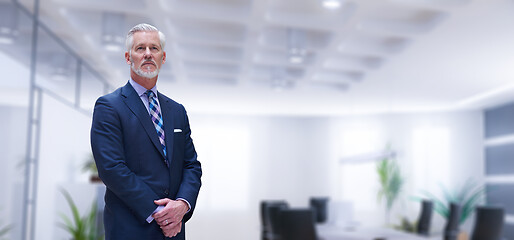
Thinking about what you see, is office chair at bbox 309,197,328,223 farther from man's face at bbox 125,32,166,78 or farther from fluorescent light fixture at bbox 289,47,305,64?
man's face at bbox 125,32,166,78

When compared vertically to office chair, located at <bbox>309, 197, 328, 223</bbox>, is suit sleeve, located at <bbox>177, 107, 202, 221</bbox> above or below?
above

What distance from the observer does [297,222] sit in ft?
18.2

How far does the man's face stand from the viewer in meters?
→ 1.18

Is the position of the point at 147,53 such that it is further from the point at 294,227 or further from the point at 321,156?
the point at 321,156

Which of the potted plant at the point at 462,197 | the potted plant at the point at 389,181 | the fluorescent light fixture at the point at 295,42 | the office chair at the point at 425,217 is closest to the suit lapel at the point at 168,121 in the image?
the fluorescent light fixture at the point at 295,42

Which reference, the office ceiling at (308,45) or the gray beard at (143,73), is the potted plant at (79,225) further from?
the gray beard at (143,73)

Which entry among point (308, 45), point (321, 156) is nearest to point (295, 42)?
point (308, 45)

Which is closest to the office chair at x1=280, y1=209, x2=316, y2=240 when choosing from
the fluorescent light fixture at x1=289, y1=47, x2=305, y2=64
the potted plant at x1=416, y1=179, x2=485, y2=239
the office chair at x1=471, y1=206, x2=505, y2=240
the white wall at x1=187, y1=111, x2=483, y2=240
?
the fluorescent light fixture at x1=289, y1=47, x2=305, y2=64

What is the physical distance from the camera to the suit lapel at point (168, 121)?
3.99 ft

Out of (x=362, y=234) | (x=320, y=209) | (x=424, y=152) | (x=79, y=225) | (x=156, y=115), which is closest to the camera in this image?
(x=156, y=115)

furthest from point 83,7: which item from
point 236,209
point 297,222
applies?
point 236,209

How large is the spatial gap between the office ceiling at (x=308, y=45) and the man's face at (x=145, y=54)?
196 cm

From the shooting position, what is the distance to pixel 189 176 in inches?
49.3

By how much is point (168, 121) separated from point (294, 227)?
4.48m
